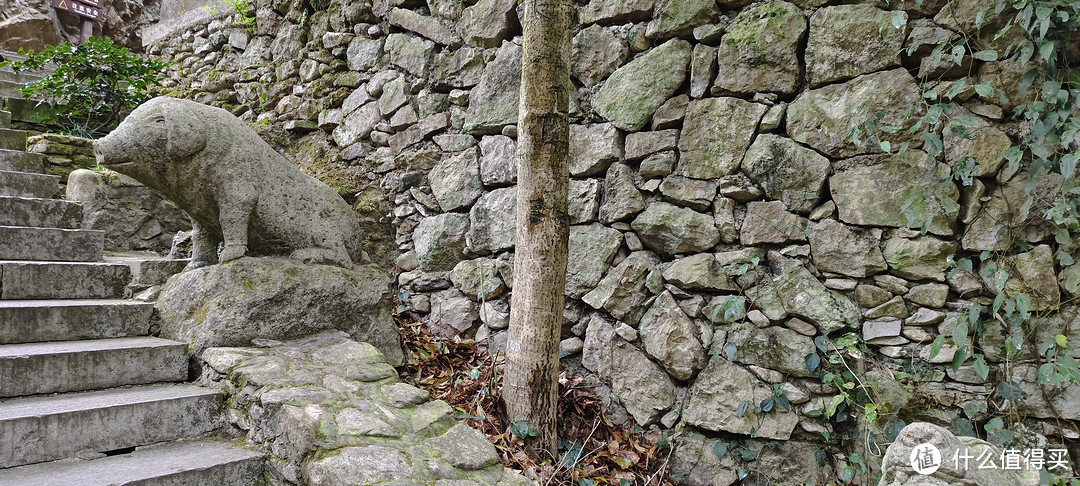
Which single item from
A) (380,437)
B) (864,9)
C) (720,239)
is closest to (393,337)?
(380,437)

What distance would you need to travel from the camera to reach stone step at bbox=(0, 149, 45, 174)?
379cm

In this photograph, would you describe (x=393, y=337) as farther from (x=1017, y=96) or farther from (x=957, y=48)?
(x=1017, y=96)

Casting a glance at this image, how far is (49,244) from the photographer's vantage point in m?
2.98

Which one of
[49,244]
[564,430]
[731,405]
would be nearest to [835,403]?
[731,405]

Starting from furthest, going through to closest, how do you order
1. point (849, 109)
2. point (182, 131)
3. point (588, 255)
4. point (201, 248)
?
1. point (588, 255)
2. point (201, 248)
3. point (849, 109)
4. point (182, 131)

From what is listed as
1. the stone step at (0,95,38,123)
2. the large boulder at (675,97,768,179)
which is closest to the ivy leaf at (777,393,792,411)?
the large boulder at (675,97,768,179)

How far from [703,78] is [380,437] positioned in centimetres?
241

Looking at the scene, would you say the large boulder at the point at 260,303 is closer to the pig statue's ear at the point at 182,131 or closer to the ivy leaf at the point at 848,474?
the pig statue's ear at the point at 182,131

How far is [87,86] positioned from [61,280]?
2.85 m

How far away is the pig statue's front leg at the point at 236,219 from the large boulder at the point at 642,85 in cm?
198

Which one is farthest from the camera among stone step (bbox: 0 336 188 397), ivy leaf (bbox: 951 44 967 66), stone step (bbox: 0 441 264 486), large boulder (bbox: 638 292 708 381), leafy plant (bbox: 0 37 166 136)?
leafy plant (bbox: 0 37 166 136)

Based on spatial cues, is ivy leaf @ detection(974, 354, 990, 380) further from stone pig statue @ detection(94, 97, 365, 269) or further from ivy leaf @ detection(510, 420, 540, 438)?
stone pig statue @ detection(94, 97, 365, 269)

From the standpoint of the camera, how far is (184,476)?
6.06 feet

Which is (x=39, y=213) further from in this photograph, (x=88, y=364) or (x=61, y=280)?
(x=88, y=364)
